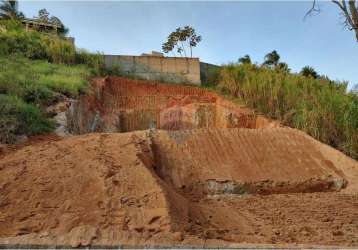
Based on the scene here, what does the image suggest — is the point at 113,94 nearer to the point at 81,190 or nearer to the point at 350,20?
the point at 81,190

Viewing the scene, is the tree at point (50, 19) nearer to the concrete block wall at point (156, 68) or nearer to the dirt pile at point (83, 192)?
the concrete block wall at point (156, 68)

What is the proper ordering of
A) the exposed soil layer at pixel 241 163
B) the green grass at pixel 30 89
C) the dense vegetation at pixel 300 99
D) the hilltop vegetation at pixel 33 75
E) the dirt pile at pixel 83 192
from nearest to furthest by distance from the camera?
the dirt pile at pixel 83 192 < the exposed soil layer at pixel 241 163 < the green grass at pixel 30 89 < the hilltop vegetation at pixel 33 75 < the dense vegetation at pixel 300 99

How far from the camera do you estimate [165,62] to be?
17672 mm

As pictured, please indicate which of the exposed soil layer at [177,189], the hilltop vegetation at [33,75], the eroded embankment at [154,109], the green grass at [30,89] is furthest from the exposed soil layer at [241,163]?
the hilltop vegetation at [33,75]

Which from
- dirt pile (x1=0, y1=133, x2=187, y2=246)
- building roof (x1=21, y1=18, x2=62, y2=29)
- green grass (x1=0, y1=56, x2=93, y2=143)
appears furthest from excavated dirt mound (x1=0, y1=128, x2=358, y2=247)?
building roof (x1=21, y1=18, x2=62, y2=29)

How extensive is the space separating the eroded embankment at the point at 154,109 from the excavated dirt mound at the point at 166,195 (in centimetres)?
319

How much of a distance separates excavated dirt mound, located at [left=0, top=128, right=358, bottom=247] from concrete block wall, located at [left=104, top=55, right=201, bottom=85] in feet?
21.6

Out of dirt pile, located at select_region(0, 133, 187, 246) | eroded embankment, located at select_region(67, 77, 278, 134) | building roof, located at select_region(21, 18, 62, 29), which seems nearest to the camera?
dirt pile, located at select_region(0, 133, 187, 246)

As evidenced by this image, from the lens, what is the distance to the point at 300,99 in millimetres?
13867

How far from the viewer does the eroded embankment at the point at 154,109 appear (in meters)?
14.3

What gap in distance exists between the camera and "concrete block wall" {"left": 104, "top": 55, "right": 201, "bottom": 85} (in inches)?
685

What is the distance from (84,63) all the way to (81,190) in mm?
10527

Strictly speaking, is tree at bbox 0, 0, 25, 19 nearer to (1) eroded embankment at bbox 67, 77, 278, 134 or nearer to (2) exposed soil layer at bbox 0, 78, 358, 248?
(1) eroded embankment at bbox 67, 77, 278, 134

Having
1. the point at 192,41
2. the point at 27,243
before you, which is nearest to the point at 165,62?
the point at 192,41
